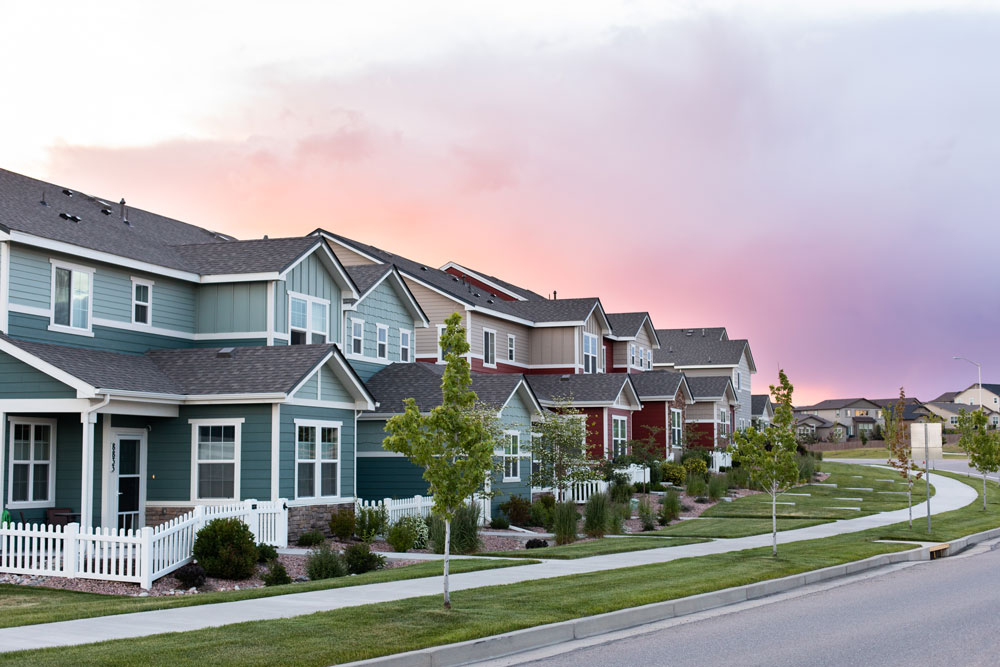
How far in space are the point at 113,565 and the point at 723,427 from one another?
5252cm

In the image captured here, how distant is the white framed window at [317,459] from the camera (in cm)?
2539

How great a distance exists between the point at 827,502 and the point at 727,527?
11648 millimetres

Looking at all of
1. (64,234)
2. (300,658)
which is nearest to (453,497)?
(300,658)

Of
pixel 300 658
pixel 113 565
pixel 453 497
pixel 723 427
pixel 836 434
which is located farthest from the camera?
pixel 836 434

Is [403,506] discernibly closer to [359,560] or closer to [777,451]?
[359,560]

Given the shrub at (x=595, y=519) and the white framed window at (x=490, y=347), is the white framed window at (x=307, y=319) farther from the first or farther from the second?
the white framed window at (x=490, y=347)

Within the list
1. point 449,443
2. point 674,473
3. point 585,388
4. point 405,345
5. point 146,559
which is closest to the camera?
point 449,443

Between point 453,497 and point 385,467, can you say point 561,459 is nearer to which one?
point 385,467

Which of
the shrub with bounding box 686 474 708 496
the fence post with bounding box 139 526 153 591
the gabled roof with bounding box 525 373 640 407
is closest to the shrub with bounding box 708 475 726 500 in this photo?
the shrub with bounding box 686 474 708 496

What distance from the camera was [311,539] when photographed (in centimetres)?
2430

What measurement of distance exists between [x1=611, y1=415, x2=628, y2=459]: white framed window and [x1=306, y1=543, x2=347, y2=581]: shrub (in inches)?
1073

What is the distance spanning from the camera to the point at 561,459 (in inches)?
1372

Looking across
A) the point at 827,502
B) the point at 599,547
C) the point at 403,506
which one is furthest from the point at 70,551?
the point at 827,502

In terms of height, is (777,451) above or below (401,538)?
above
